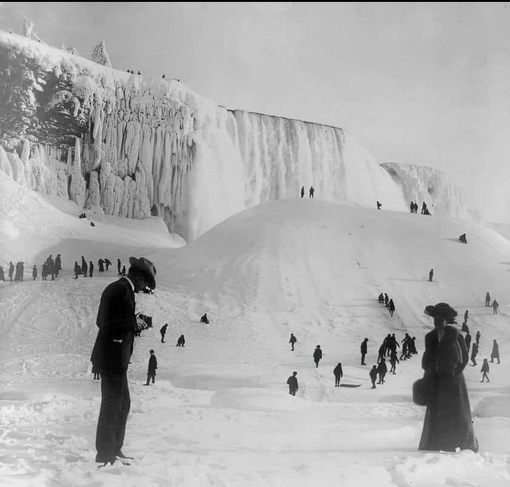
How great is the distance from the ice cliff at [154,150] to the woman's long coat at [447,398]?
18.8 ft

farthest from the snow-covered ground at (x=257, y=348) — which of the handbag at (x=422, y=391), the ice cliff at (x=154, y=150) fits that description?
Result: the ice cliff at (x=154, y=150)

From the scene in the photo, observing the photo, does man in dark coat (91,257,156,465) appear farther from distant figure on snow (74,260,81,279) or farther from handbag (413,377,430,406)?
distant figure on snow (74,260,81,279)

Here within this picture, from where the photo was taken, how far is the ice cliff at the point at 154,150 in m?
10.7

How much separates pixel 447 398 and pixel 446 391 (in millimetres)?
38

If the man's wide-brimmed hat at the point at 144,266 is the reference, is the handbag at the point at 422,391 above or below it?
below

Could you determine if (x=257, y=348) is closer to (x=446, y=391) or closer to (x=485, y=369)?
(x=485, y=369)

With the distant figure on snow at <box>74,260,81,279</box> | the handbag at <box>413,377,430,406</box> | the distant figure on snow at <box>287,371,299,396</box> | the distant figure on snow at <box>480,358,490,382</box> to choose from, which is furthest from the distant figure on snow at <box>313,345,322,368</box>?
the distant figure on snow at <box>74,260,81,279</box>

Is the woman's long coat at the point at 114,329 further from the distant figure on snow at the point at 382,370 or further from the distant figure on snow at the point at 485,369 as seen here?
the distant figure on snow at the point at 485,369

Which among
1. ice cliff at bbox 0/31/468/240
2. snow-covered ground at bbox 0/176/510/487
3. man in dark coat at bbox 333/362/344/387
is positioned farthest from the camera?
ice cliff at bbox 0/31/468/240

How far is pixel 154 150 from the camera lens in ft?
64.3

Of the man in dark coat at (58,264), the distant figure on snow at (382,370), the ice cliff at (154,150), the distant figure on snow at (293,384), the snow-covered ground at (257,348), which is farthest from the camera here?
the ice cliff at (154,150)

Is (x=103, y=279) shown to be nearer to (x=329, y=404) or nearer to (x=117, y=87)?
(x=329, y=404)

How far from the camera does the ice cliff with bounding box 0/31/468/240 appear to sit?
10680 millimetres

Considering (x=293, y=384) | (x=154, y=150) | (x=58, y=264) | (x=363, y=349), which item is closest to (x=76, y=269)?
(x=58, y=264)
